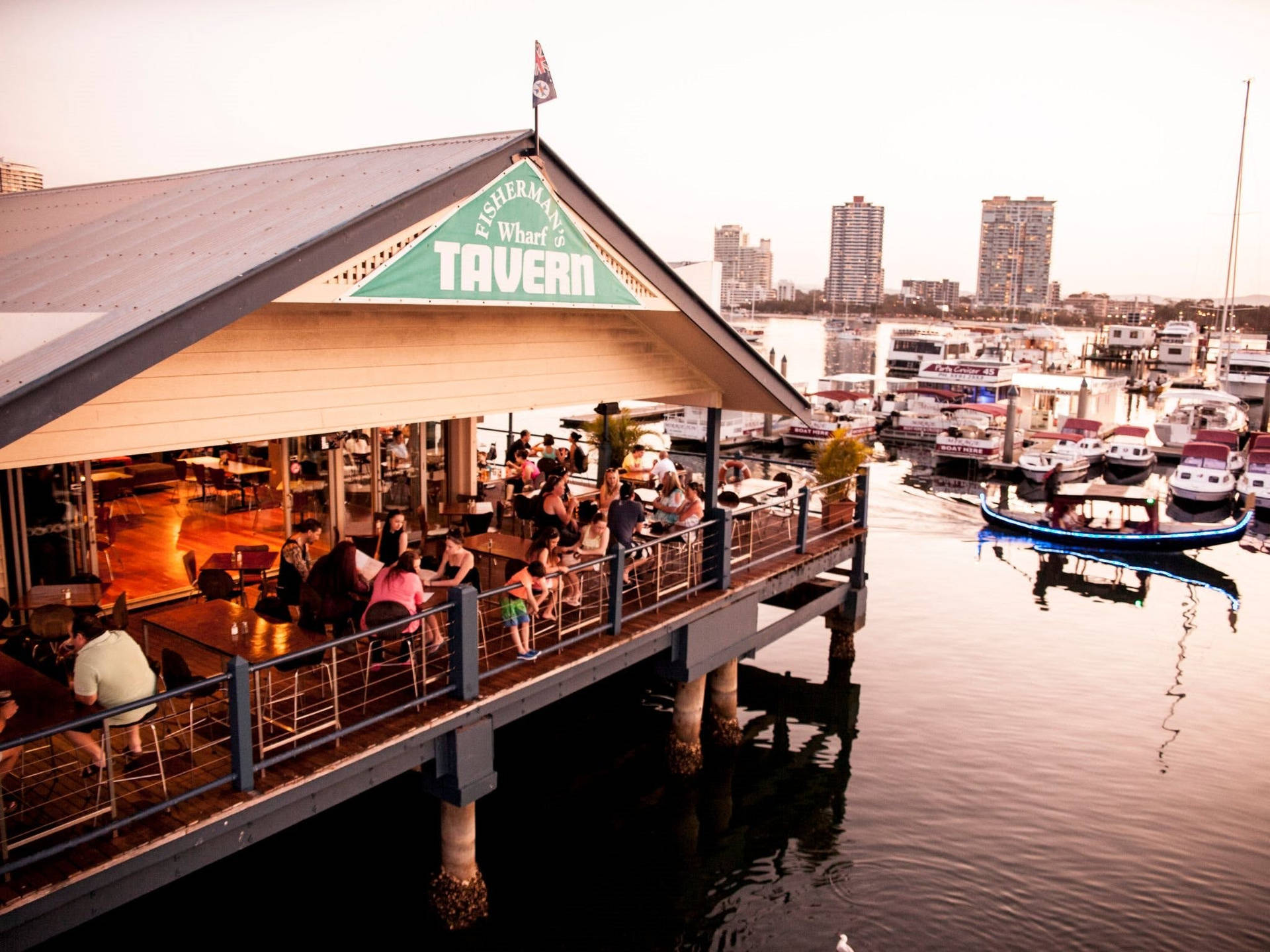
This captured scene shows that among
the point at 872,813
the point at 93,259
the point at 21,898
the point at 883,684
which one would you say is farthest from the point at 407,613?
the point at 883,684

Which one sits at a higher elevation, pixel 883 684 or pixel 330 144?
pixel 330 144

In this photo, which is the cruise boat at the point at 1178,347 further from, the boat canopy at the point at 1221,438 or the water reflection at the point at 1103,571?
the water reflection at the point at 1103,571

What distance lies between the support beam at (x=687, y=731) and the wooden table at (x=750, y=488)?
16.6 feet

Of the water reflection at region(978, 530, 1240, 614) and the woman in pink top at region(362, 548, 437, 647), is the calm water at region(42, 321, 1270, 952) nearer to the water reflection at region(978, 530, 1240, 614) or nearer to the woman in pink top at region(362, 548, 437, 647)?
the woman in pink top at region(362, 548, 437, 647)

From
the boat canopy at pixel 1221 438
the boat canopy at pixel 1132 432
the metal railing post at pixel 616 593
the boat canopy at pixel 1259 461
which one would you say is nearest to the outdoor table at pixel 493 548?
the metal railing post at pixel 616 593

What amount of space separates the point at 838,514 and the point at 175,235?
1161cm

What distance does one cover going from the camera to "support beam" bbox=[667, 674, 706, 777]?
1348 cm

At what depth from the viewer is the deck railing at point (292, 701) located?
21.9 ft

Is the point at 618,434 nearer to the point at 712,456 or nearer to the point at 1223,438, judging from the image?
the point at 712,456

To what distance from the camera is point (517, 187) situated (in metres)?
9.37

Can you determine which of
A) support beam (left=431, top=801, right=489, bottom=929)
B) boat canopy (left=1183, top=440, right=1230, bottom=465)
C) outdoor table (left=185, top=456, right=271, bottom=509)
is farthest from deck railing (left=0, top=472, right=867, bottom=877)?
boat canopy (left=1183, top=440, right=1230, bottom=465)

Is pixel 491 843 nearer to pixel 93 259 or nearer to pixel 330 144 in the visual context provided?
pixel 93 259

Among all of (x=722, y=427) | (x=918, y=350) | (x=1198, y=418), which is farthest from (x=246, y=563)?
(x=918, y=350)

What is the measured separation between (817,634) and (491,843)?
11.3 metres
